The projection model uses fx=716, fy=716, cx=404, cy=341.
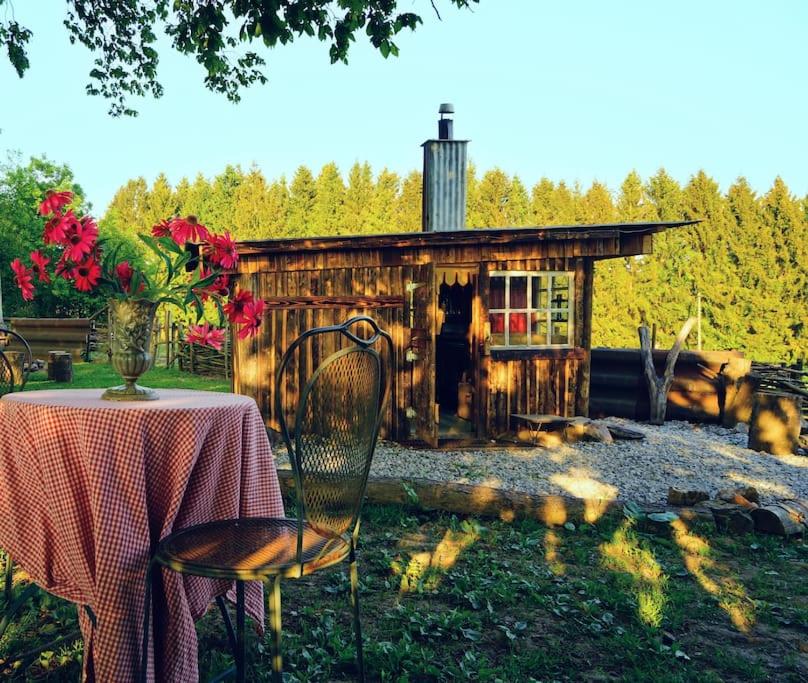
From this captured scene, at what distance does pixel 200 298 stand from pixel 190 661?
4.26ft

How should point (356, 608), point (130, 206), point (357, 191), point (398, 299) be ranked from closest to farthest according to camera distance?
point (356, 608)
point (398, 299)
point (357, 191)
point (130, 206)

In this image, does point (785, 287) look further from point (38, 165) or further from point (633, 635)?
point (38, 165)

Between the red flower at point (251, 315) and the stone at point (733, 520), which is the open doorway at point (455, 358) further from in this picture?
the red flower at point (251, 315)

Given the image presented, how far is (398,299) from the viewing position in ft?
27.8

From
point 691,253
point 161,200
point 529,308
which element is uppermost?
point 161,200

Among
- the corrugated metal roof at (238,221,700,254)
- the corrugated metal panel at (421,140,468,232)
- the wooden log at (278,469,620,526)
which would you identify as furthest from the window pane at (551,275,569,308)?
the wooden log at (278,469,620,526)

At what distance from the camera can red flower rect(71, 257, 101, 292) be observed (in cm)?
→ 254

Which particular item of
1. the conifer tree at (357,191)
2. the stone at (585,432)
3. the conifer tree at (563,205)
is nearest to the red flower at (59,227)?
the stone at (585,432)

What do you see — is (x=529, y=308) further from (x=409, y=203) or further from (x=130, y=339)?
(x=409, y=203)

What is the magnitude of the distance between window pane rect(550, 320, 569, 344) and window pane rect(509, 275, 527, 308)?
1.77 feet

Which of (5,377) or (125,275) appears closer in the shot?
(125,275)

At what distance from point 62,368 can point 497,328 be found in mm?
9440

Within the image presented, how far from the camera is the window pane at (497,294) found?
8844 millimetres

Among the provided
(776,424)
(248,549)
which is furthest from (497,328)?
(248,549)
